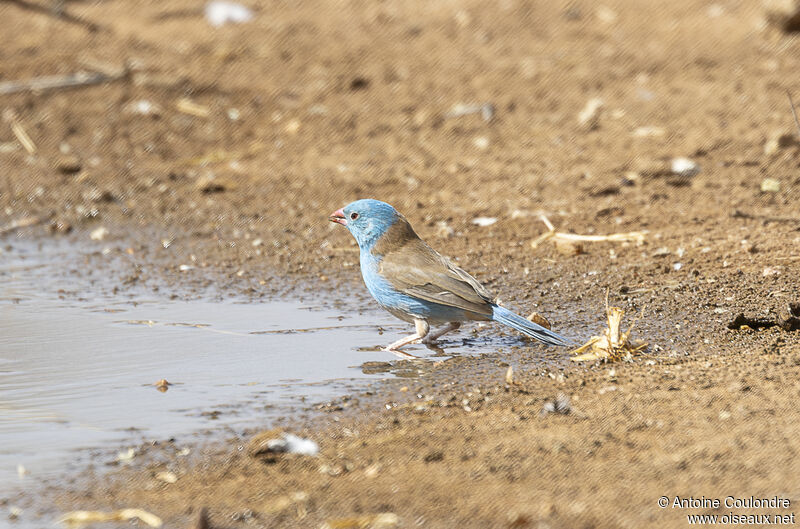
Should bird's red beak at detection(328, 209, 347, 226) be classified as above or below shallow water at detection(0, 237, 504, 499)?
above

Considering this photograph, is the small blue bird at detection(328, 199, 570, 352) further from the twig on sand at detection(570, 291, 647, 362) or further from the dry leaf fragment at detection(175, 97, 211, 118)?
the dry leaf fragment at detection(175, 97, 211, 118)

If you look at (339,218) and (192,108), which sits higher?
(192,108)

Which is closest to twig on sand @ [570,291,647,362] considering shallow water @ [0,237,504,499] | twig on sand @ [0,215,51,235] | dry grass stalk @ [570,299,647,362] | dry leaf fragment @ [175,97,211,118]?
dry grass stalk @ [570,299,647,362]

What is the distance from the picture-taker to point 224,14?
41.7 ft

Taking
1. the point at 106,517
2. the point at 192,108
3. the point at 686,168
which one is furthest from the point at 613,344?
the point at 192,108

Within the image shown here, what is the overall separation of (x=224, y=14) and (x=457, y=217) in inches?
225

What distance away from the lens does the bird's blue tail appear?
221 inches

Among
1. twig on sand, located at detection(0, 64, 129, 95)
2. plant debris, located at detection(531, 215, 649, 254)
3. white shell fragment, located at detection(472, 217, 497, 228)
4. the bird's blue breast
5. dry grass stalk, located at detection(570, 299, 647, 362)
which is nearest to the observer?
dry grass stalk, located at detection(570, 299, 647, 362)

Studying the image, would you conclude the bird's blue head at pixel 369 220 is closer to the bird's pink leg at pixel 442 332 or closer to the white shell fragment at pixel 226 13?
the bird's pink leg at pixel 442 332

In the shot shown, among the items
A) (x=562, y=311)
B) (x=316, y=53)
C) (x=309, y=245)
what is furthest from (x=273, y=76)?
(x=562, y=311)

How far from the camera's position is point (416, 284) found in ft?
19.2

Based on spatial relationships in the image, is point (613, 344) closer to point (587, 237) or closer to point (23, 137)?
point (587, 237)

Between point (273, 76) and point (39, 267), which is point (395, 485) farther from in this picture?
point (273, 76)

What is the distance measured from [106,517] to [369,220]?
2886 millimetres
